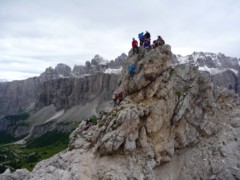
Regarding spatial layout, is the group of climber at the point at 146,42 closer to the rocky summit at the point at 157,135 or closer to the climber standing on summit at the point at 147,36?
the climber standing on summit at the point at 147,36

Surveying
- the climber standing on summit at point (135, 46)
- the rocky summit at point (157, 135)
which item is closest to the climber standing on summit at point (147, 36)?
the climber standing on summit at point (135, 46)

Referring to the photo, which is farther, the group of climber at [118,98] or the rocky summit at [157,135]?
the group of climber at [118,98]

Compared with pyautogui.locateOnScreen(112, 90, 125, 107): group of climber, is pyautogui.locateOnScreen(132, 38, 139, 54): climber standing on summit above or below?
above

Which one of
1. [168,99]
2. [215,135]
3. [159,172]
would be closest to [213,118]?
[215,135]

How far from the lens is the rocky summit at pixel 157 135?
30.7 meters

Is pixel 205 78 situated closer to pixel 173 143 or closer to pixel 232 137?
pixel 232 137

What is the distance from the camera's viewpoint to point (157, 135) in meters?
36.2

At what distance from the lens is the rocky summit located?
1210 inches

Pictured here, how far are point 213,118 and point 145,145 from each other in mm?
17884

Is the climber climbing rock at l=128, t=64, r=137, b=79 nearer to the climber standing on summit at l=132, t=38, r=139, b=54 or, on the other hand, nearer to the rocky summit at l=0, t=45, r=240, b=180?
the rocky summit at l=0, t=45, r=240, b=180

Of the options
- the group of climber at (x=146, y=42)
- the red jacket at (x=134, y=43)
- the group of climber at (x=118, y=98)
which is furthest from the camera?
the red jacket at (x=134, y=43)

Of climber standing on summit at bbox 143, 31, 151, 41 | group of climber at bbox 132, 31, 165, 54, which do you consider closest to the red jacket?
group of climber at bbox 132, 31, 165, 54

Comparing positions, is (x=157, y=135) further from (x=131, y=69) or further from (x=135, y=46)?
(x=135, y=46)

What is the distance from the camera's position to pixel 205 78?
151ft
